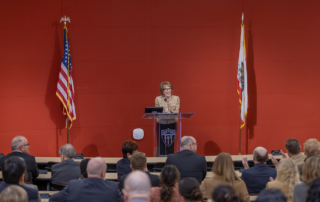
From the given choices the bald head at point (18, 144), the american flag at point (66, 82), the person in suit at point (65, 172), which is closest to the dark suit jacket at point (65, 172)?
the person in suit at point (65, 172)

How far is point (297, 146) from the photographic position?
14.4 feet

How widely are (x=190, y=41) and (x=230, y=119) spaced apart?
194 centimetres

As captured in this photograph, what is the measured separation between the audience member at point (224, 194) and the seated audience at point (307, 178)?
41.7 inches

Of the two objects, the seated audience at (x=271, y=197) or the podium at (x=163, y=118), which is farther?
the podium at (x=163, y=118)

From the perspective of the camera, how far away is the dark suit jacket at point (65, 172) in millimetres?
4129

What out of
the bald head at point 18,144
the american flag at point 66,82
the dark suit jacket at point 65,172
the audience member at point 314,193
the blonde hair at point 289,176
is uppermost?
the american flag at point 66,82

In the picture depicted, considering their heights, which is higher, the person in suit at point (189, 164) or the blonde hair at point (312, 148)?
the blonde hair at point (312, 148)

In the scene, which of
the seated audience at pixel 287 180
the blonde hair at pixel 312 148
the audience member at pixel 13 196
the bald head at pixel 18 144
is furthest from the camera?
the bald head at pixel 18 144

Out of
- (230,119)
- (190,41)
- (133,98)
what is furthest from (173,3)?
(230,119)

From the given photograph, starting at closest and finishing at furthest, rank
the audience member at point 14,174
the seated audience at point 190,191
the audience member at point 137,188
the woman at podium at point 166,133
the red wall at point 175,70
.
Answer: the audience member at point 137,188 < the seated audience at point 190,191 < the audience member at point 14,174 < the woman at podium at point 166,133 < the red wall at point 175,70

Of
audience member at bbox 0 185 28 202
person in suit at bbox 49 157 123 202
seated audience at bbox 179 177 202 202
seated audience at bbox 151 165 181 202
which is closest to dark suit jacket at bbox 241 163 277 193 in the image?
seated audience at bbox 151 165 181 202

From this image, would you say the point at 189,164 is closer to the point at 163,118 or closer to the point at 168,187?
the point at 168,187

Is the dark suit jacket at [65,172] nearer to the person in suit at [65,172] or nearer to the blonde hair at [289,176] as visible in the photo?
the person in suit at [65,172]

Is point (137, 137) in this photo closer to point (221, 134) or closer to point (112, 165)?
point (221, 134)
